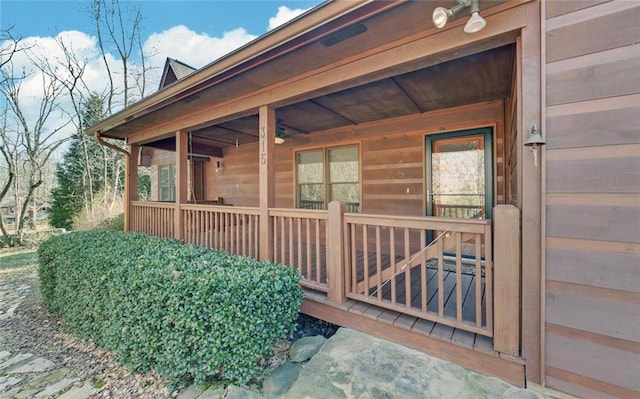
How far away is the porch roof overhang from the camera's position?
6.90 ft

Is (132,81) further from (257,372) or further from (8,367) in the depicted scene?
(257,372)

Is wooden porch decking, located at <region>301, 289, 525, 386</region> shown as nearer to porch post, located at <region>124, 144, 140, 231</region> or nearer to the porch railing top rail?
the porch railing top rail

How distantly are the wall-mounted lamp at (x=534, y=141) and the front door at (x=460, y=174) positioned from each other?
2.29m

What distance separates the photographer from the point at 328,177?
18.1ft

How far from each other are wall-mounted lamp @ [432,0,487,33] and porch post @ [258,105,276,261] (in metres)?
2.11

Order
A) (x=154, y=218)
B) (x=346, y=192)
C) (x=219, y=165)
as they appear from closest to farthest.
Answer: (x=346, y=192)
(x=154, y=218)
(x=219, y=165)

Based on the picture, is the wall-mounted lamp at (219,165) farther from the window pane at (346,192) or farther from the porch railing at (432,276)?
the porch railing at (432,276)

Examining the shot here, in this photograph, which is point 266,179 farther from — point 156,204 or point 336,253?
point 156,204

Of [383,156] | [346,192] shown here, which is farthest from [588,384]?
[346,192]

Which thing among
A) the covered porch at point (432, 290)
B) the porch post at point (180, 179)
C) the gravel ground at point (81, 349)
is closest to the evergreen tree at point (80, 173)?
the gravel ground at point (81, 349)

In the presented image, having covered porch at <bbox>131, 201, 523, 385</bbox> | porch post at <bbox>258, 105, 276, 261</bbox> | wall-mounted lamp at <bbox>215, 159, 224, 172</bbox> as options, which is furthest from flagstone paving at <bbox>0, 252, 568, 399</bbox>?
wall-mounted lamp at <bbox>215, 159, 224, 172</bbox>

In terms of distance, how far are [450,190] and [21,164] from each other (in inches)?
570

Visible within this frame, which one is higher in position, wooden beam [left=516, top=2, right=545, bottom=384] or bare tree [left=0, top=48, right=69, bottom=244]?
bare tree [left=0, top=48, right=69, bottom=244]

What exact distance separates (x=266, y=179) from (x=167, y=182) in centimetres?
851
